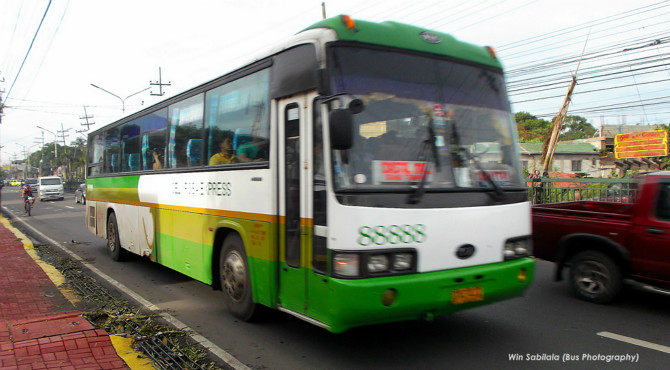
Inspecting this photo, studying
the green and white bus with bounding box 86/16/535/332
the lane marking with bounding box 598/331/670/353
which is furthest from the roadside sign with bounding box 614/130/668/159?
the green and white bus with bounding box 86/16/535/332

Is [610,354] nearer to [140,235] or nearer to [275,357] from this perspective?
[275,357]

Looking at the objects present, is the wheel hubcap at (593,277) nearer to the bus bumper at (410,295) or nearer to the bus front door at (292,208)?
the bus bumper at (410,295)

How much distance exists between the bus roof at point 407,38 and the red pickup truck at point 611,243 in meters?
2.66

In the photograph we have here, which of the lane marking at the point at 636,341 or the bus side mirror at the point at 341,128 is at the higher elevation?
the bus side mirror at the point at 341,128

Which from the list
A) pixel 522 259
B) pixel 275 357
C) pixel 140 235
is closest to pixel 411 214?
pixel 522 259

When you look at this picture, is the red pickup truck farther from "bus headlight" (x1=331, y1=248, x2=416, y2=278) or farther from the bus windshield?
"bus headlight" (x1=331, y1=248, x2=416, y2=278)

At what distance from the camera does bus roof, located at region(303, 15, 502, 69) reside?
4320mm

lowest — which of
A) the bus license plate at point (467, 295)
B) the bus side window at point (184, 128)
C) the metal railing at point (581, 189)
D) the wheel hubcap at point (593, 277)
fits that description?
the wheel hubcap at point (593, 277)

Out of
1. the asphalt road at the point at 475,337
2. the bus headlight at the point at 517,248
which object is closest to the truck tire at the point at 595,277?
the asphalt road at the point at 475,337

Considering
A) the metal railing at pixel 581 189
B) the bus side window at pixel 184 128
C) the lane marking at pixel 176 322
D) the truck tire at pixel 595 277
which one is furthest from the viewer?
the metal railing at pixel 581 189

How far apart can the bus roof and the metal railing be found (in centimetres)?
525

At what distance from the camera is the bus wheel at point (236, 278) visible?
222 inches

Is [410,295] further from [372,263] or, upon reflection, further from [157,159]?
[157,159]

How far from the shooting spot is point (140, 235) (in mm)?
8992
